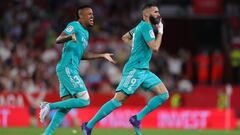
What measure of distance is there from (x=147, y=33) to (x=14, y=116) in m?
9.38

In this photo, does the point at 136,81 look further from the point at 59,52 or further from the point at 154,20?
the point at 59,52

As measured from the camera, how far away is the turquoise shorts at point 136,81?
47.9ft

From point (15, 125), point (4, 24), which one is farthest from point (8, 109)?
point (4, 24)

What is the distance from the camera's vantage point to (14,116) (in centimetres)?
2305

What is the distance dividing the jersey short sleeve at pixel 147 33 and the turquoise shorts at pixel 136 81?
2.04ft

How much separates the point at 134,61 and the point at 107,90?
37.0ft

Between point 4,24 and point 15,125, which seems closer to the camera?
point 15,125

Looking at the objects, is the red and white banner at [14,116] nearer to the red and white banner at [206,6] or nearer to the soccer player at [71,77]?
the red and white banner at [206,6]

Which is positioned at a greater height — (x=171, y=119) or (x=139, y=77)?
(x=139, y=77)

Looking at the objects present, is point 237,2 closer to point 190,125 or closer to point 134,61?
point 190,125

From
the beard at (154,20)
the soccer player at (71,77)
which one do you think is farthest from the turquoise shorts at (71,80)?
the beard at (154,20)

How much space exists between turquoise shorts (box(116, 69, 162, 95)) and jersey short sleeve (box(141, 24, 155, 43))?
0.62 meters

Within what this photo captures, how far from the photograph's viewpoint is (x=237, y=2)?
1190 inches

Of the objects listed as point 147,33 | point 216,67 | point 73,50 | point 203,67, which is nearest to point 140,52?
point 147,33
